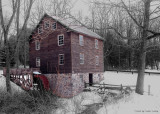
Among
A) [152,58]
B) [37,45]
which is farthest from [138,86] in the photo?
[152,58]

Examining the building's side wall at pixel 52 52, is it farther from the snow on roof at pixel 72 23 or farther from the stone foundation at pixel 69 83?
the snow on roof at pixel 72 23

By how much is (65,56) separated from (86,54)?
13.0ft

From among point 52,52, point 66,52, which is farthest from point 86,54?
point 52,52

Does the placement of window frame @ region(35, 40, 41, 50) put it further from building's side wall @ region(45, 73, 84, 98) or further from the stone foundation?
building's side wall @ region(45, 73, 84, 98)

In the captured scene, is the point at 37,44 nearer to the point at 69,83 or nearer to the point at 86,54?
the point at 86,54

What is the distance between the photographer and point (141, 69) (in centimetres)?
1085

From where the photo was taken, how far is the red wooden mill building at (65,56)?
19500 millimetres

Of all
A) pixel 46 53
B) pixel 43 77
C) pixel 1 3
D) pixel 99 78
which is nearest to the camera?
pixel 1 3

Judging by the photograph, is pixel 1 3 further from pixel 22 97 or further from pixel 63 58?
pixel 63 58

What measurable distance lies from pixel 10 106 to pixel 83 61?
41.2 feet

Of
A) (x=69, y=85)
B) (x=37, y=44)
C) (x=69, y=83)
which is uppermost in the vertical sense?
(x=37, y=44)

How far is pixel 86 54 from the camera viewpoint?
74.1 feet

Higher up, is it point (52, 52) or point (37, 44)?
point (37, 44)

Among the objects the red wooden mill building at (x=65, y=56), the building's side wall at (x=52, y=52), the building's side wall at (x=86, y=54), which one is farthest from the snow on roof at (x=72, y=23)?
the building's side wall at (x=52, y=52)
